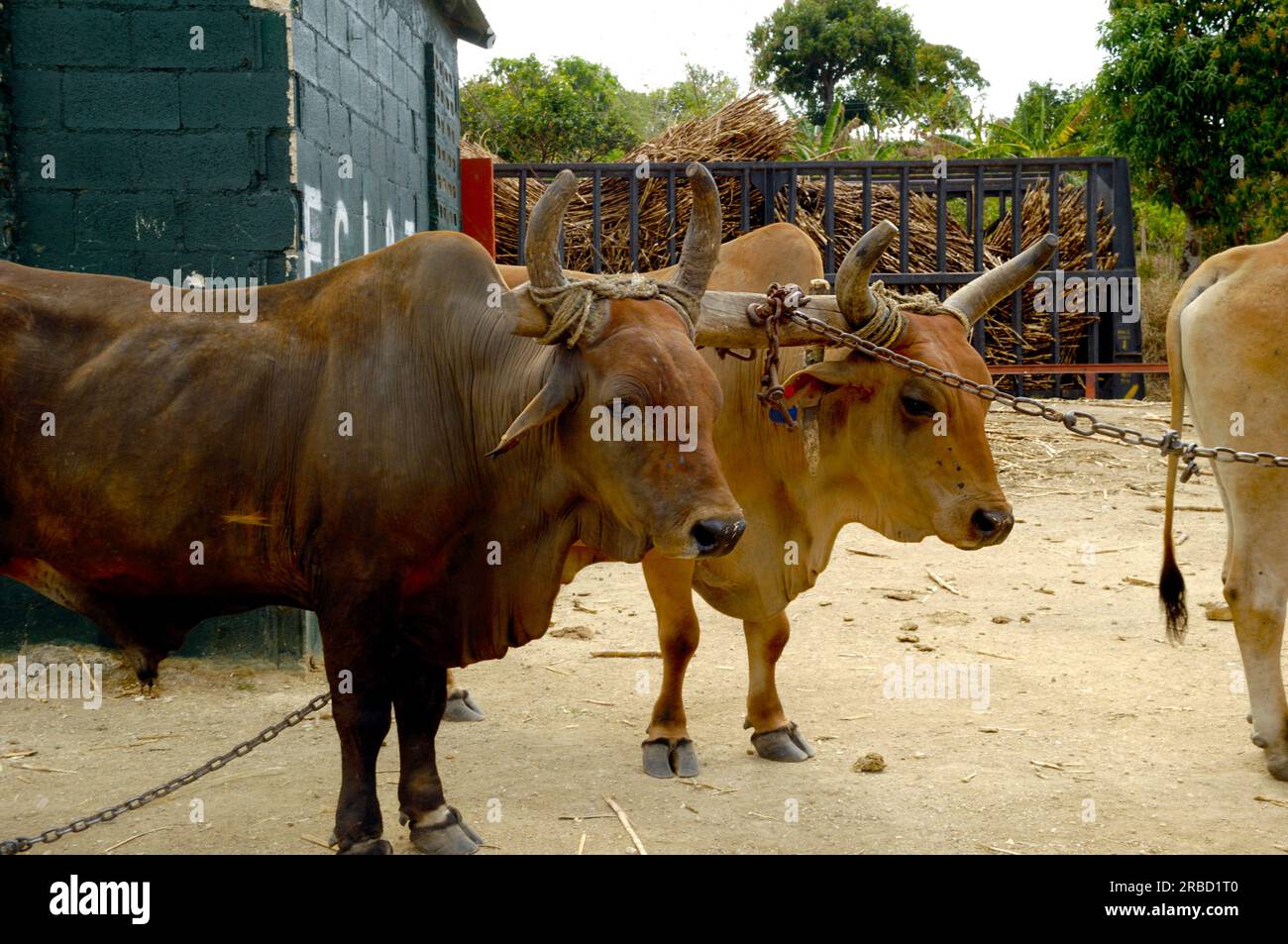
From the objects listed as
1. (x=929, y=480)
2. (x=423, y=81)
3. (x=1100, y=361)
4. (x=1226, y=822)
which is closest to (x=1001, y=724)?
(x=1226, y=822)

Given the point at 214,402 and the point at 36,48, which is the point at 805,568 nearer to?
the point at 214,402

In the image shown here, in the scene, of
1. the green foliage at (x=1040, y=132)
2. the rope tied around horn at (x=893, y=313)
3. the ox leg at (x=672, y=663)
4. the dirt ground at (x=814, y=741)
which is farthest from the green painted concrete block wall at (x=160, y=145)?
the green foliage at (x=1040, y=132)

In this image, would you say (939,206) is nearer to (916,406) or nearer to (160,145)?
(160,145)

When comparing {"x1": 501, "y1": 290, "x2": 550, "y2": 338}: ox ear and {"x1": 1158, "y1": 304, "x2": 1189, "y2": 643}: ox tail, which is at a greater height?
{"x1": 501, "y1": 290, "x2": 550, "y2": 338}: ox ear

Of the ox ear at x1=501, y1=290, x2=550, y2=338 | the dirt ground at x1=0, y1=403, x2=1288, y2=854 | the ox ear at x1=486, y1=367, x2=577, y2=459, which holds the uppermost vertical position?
the ox ear at x1=501, y1=290, x2=550, y2=338

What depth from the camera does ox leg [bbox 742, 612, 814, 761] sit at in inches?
205

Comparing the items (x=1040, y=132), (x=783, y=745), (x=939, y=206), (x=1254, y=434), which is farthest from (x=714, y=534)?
(x=1040, y=132)

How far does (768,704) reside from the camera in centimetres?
521

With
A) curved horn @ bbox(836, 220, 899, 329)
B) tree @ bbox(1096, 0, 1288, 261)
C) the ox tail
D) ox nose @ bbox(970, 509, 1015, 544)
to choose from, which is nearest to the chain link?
curved horn @ bbox(836, 220, 899, 329)

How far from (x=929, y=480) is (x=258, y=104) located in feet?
13.2

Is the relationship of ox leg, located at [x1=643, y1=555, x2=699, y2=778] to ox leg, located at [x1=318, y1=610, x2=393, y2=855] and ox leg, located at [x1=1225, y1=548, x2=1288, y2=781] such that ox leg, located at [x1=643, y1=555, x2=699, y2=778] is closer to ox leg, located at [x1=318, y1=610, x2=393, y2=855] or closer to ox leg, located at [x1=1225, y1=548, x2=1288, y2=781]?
ox leg, located at [x1=318, y1=610, x2=393, y2=855]

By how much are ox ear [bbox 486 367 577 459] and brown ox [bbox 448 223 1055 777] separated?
66 cm

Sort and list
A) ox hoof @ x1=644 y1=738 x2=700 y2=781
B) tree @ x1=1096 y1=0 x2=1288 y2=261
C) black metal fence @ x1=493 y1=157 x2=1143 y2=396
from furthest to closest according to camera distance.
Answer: tree @ x1=1096 y1=0 x2=1288 y2=261 < black metal fence @ x1=493 y1=157 x2=1143 y2=396 < ox hoof @ x1=644 y1=738 x2=700 y2=781

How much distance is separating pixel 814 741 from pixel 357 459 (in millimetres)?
2698
